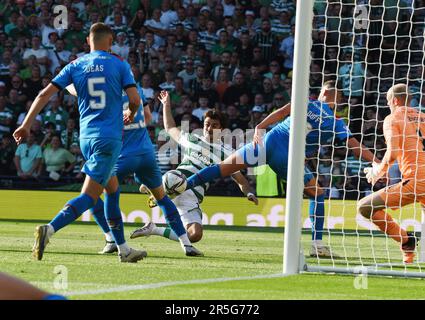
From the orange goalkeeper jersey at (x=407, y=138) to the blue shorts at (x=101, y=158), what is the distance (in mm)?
2935

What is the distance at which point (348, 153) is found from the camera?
52.0 ft

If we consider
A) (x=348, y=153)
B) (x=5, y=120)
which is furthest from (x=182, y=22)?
(x=348, y=153)

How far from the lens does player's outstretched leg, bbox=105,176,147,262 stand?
8.93 m

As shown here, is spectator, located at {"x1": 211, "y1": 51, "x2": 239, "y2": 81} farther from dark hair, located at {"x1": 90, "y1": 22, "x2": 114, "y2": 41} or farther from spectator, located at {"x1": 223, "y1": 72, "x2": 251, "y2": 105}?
dark hair, located at {"x1": 90, "y1": 22, "x2": 114, "y2": 41}

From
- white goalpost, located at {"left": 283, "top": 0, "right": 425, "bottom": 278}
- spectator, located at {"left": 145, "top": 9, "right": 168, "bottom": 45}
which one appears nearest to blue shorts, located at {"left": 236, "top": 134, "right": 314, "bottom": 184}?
white goalpost, located at {"left": 283, "top": 0, "right": 425, "bottom": 278}

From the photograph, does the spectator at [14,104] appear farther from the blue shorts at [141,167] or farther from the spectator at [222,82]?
the blue shorts at [141,167]

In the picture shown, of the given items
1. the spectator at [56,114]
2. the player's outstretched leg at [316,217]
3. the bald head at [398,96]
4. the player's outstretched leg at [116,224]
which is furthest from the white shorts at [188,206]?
the spectator at [56,114]

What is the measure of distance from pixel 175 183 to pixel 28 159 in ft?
26.6

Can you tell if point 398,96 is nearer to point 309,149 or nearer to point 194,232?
point 309,149

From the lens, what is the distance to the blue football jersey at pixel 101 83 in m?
8.52

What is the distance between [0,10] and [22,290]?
18.8m

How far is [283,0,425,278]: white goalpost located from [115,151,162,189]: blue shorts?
1.48 m

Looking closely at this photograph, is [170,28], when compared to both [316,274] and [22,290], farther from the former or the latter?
[22,290]

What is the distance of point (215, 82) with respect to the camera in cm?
1925
